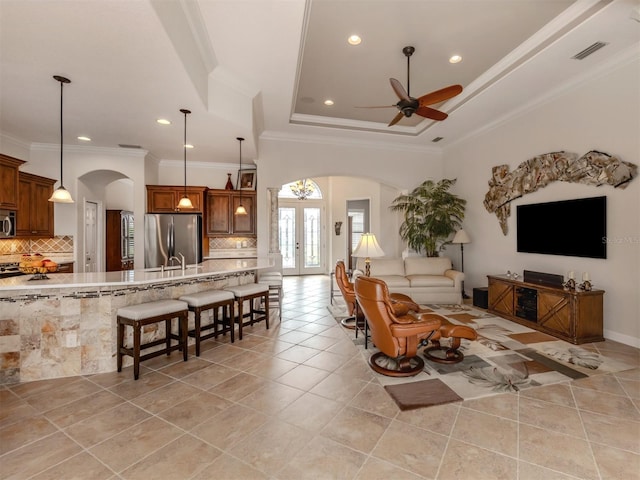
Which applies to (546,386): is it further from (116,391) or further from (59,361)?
(59,361)

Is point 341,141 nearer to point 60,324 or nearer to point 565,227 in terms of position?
point 565,227

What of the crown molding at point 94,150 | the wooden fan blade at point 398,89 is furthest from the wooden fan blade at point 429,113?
the crown molding at point 94,150

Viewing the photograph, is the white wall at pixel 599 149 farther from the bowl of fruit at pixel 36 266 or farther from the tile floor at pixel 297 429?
the bowl of fruit at pixel 36 266

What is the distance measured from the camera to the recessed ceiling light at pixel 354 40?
3.54 meters

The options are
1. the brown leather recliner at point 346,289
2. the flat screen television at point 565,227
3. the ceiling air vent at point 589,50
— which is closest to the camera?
the ceiling air vent at point 589,50

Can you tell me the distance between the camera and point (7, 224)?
4586mm

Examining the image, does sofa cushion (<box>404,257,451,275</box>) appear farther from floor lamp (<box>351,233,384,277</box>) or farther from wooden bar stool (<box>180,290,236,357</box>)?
wooden bar stool (<box>180,290,236,357</box>)

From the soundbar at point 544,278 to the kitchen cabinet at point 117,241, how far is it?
27.1 ft

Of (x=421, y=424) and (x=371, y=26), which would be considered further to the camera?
(x=371, y=26)

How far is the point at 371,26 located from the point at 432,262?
4488 mm

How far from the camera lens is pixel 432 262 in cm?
634

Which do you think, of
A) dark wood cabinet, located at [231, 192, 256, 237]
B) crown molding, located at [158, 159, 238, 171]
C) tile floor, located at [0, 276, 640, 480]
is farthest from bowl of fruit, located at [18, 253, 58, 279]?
crown molding, located at [158, 159, 238, 171]

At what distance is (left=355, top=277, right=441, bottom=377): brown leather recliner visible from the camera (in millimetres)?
2834

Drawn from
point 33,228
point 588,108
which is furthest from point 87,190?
point 588,108
